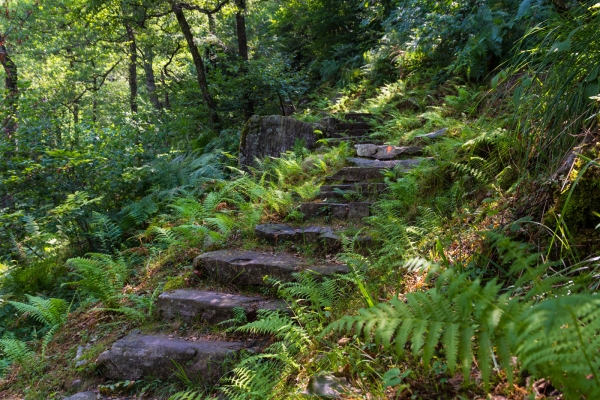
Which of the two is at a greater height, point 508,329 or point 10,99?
point 10,99

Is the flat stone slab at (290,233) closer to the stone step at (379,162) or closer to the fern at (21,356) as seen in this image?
the stone step at (379,162)

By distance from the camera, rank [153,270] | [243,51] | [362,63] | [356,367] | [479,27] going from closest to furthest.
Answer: [356,367]
[153,270]
[479,27]
[243,51]
[362,63]

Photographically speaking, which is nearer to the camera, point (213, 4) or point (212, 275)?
point (212, 275)

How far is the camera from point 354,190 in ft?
16.2

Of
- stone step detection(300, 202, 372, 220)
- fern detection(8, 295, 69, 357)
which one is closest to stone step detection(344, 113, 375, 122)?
stone step detection(300, 202, 372, 220)

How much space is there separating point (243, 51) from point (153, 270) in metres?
8.27

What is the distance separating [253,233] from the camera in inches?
179

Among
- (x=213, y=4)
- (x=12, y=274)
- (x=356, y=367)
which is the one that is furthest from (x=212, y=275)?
(x=213, y=4)

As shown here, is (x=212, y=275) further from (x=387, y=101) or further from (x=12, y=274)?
(x=387, y=101)

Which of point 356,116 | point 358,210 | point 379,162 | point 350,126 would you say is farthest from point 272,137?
point 358,210

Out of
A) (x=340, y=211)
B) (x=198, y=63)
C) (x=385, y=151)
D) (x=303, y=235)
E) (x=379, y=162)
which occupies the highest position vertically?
(x=198, y=63)

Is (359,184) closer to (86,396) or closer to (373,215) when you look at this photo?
(373,215)

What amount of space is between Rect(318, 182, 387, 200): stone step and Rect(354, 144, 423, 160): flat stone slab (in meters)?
1.00

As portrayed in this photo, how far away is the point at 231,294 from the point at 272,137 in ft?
14.9
